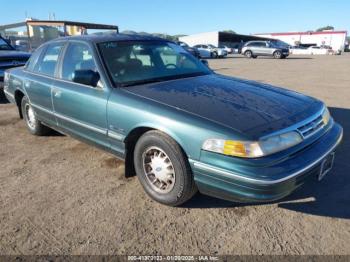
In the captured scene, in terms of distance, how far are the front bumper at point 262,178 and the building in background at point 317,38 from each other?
67942 mm

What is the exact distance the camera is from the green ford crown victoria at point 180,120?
2.54m

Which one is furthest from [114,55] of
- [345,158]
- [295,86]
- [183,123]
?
[295,86]

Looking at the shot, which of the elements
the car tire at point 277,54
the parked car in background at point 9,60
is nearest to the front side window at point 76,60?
the parked car in background at point 9,60

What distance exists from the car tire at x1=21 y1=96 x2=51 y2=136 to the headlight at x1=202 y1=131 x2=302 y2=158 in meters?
3.53

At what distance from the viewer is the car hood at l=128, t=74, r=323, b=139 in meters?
2.67

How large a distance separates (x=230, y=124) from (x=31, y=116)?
13.0 ft

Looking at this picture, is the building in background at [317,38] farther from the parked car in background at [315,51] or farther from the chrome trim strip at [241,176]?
the chrome trim strip at [241,176]

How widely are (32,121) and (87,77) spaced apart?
8.12 ft

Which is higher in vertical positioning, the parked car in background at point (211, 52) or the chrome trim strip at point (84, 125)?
the chrome trim strip at point (84, 125)

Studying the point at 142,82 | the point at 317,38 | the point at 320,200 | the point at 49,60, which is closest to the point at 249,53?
the point at 49,60

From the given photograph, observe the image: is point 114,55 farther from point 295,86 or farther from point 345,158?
point 295,86

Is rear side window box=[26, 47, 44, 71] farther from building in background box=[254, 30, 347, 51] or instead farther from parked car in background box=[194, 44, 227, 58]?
building in background box=[254, 30, 347, 51]

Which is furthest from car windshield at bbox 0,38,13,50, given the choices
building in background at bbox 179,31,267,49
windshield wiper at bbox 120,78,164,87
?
building in background at bbox 179,31,267,49

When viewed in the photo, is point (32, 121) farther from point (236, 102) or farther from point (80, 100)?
point (236, 102)
